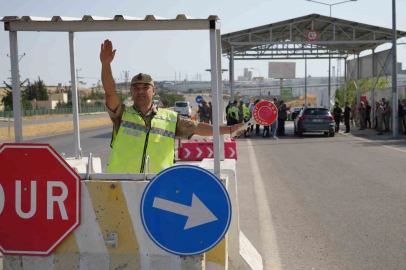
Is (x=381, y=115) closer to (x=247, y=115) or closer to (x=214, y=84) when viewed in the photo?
(x=247, y=115)

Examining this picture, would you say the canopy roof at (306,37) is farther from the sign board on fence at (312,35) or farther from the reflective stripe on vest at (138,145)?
the reflective stripe on vest at (138,145)

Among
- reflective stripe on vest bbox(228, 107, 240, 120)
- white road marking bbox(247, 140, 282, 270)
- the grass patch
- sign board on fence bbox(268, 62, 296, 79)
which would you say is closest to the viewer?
white road marking bbox(247, 140, 282, 270)

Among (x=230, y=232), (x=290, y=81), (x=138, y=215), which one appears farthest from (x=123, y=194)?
(x=290, y=81)

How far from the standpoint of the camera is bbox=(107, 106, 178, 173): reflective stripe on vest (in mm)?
4629

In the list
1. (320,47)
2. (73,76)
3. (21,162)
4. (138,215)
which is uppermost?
(320,47)

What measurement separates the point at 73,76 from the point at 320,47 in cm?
2924

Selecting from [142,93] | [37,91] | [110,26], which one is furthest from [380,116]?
[37,91]

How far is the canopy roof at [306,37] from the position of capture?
1087 inches

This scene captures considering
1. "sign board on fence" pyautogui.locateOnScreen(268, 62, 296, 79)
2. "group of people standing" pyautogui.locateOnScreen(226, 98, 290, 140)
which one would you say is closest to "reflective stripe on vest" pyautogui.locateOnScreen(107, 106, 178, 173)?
"group of people standing" pyautogui.locateOnScreen(226, 98, 290, 140)

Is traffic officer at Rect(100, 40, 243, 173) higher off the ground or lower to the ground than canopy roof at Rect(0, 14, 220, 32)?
lower

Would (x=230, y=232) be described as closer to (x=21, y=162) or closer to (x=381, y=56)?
(x=21, y=162)

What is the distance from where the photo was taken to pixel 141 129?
4.69 meters

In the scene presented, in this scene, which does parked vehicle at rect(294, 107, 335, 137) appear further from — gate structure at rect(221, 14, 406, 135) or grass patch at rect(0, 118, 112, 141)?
grass patch at rect(0, 118, 112, 141)

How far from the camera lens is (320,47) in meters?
33.0
